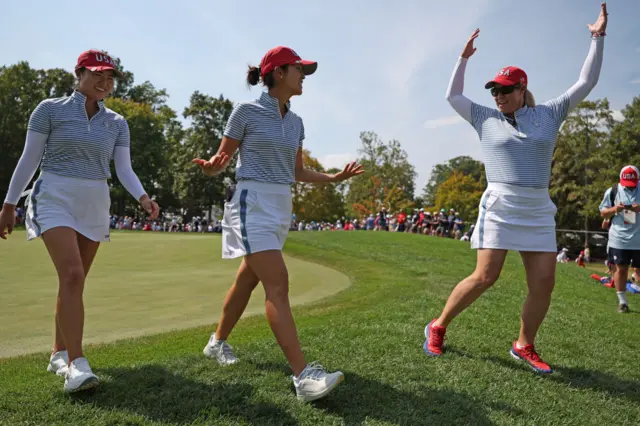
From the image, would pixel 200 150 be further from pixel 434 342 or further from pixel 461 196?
pixel 434 342

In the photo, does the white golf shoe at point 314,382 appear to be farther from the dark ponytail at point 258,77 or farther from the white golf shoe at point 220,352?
the dark ponytail at point 258,77

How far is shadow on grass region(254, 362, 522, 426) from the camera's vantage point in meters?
2.88

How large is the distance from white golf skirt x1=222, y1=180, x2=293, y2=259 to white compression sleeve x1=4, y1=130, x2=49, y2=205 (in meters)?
1.22

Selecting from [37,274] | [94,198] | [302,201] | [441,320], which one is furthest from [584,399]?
[302,201]

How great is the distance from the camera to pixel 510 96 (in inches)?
157

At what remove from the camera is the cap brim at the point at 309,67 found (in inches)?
135

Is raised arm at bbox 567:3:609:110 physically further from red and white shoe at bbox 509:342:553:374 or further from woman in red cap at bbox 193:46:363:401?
woman in red cap at bbox 193:46:363:401

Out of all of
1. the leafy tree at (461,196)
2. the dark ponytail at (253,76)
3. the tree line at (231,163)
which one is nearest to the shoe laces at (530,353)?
the dark ponytail at (253,76)

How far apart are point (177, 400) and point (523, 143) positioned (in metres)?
2.90

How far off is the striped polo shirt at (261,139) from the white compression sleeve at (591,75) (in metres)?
2.32

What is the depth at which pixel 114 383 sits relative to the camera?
3.23 meters

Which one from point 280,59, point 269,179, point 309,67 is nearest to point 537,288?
point 269,179

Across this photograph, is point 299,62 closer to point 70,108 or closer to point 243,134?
point 243,134

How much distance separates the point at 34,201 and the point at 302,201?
51.8 meters
